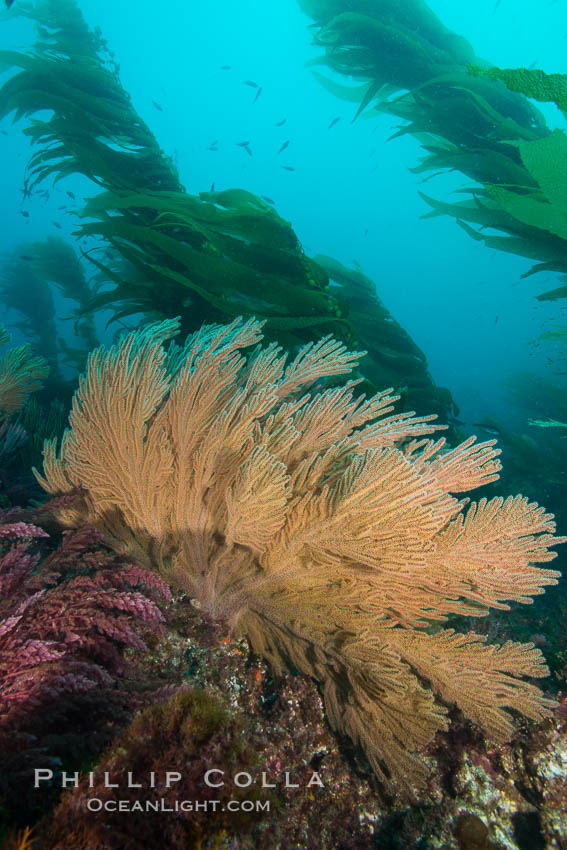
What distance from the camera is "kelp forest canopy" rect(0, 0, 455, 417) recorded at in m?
A: 3.71

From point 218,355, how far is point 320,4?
585cm

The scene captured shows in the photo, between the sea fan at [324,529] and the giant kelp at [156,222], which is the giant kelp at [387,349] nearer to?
the giant kelp at [156,222]

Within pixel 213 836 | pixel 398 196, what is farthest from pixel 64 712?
pixel 398 196

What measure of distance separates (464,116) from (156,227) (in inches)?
143

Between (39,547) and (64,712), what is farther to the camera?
(39,547)

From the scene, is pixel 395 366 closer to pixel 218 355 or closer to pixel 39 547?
pixel 218 355

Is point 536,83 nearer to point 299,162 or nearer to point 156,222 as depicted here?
point 156,222

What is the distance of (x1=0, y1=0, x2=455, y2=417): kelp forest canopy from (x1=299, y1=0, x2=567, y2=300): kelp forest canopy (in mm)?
1693

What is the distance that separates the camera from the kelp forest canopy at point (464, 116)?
2.93 m

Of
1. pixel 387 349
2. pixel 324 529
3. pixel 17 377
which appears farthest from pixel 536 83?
pixel 17 377

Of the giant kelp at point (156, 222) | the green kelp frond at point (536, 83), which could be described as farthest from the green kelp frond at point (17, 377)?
the green kelp frond at point (536, 83)

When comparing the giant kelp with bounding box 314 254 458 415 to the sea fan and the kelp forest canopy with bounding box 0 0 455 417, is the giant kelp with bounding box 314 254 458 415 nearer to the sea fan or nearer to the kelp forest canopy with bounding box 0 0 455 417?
the kelp forest canopy with bounding box 0 0 455 417

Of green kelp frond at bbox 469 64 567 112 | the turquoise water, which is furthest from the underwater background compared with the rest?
the turquoise water

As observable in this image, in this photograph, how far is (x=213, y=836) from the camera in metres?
1.13
